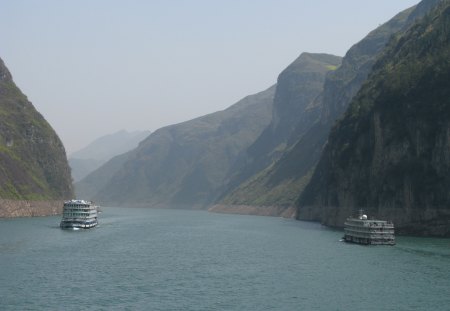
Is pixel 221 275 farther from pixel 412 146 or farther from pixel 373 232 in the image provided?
pixel 412 146

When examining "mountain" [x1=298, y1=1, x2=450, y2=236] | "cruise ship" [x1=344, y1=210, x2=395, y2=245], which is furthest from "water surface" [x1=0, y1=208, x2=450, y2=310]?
"mountain" [x1=298, y1=1, x2=450, y2=236]

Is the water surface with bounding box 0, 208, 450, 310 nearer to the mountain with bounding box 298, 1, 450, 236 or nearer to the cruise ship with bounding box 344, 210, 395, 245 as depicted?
the cruise ship with bounding box 344, 210, 395, 245

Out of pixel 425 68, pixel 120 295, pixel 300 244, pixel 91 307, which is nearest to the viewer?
pixel 91 307

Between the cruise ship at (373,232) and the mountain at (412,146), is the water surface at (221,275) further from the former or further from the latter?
the mountain at (412,146)

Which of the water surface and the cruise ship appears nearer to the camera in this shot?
the water surface

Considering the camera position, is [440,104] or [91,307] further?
[440,104]

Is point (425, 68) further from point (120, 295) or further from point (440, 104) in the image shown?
point (120, 295)

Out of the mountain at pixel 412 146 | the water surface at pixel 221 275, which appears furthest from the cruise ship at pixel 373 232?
the mountain at pixel 412 146

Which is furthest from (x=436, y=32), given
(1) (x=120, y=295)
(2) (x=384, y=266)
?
(1) (x=120, y=295)

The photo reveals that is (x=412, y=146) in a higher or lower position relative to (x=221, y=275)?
higher

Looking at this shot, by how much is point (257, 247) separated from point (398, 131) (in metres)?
57.9

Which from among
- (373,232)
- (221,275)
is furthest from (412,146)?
(221,275)

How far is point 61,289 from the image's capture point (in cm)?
8706

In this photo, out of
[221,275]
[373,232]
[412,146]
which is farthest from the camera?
[412,146]
